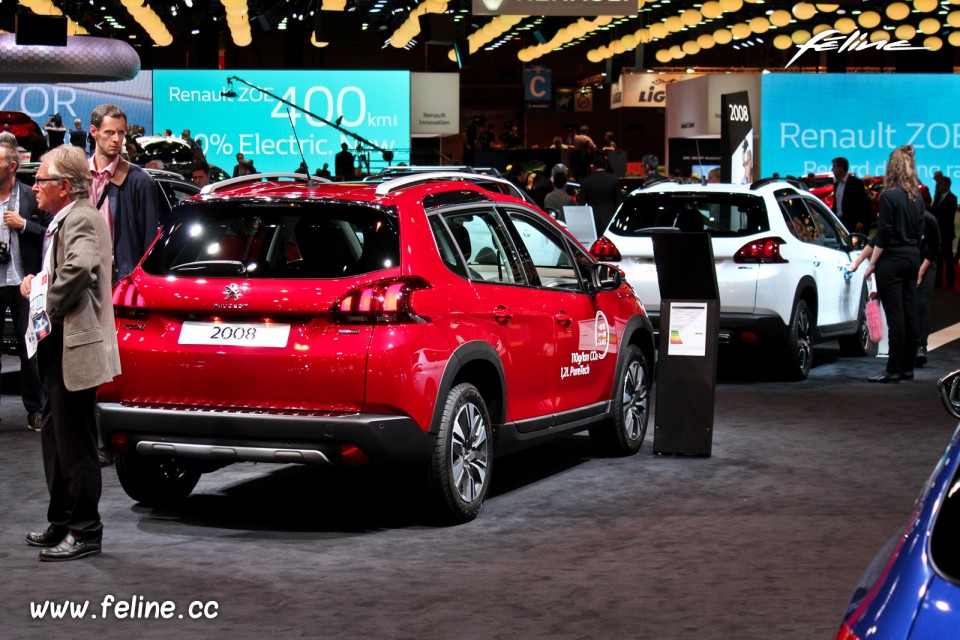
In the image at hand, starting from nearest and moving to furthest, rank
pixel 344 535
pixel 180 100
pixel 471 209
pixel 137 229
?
pixel 344 535 < pixel 471 209 < pixel 137 229 < pixel 180 100

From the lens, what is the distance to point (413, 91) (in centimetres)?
3034

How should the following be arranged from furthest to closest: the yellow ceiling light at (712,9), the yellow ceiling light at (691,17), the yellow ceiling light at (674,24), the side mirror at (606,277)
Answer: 1. the yellow ceiling light at (674,24)
2. the yellow ceiling light at (691,17)
3. the yellow ceiling light at (712,9)
4. the side mirror at (606,277)

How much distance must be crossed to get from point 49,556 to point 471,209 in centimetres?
270

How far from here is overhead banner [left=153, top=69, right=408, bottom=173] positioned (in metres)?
29.0

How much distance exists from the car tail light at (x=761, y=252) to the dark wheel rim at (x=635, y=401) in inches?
125

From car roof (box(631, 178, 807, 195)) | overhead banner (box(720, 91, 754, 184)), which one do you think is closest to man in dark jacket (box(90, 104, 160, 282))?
car roof (box(631, 178, 807, 195))

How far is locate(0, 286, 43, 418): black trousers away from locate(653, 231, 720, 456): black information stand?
416 centimetres

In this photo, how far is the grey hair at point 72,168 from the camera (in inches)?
246

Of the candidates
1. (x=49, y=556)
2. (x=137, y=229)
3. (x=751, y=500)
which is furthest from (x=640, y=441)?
(x=49, y=556)

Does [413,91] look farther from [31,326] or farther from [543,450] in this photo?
[31,326]

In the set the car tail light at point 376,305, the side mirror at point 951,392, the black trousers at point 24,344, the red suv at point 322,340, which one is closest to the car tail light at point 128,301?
the red suv at point 322,340

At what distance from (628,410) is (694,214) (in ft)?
11.8

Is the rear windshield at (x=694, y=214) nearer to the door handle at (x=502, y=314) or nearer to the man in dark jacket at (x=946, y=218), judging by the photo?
the door handle at (x=502, y=314)

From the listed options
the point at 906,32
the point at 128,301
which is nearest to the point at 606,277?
the point at 128,301
